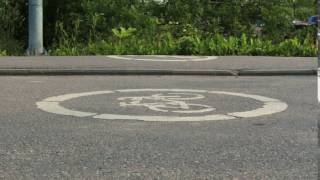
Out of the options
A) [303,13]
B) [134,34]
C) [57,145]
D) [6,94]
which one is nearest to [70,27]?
[134,34]

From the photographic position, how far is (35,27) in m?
14.7

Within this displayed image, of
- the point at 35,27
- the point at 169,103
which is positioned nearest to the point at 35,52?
the point at 35,27

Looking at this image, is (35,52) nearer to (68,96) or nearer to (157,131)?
(68,96)

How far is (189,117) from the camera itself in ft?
23.6

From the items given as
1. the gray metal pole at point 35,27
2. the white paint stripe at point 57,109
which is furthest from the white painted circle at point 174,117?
the gray metal pole at point 35,27

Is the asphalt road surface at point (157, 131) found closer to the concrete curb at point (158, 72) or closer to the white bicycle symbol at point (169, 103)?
the white bicycle symbol at point (169, 103)

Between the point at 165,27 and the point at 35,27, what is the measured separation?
21.5 feet

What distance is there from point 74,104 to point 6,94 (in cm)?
147

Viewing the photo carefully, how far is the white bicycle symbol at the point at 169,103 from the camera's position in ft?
25.5

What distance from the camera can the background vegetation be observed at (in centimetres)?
1614

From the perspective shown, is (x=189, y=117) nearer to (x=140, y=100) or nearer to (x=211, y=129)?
(x=211, y=129)

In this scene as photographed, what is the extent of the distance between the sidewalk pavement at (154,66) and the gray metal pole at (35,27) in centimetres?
88

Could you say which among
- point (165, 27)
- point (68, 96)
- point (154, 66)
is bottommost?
point (68, 96)

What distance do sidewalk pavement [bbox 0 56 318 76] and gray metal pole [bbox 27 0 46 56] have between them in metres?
0.88
